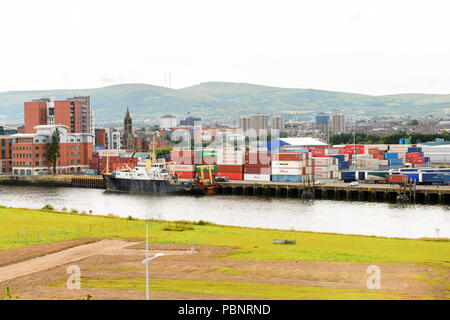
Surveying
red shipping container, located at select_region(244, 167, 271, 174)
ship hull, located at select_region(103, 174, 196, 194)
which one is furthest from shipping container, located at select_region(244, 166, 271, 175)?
ship hull, located at select_region(103, 174, 196, 194)

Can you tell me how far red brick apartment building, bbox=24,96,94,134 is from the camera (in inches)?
3268

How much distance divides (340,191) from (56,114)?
55.6 metres

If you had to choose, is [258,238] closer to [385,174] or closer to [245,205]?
[245,205]

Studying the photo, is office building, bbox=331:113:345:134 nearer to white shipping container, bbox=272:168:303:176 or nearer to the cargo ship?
white shipping container, bbox=272:168:303:176

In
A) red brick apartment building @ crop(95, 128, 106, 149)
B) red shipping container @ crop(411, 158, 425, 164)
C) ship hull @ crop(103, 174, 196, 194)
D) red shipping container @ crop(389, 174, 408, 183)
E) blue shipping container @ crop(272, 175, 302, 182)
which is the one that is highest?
red brick apartment building @ crop(95, 128, 106, 149)

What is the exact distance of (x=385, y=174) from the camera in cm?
4547

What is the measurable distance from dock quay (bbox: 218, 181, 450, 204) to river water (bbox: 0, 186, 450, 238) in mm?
2368

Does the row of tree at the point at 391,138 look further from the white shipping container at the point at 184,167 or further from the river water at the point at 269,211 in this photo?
the river water at the point at 269,211

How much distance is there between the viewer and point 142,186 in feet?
151

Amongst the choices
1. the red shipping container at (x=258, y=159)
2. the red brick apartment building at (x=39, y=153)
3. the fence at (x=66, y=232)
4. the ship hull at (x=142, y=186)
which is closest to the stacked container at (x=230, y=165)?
the red shipping container at (x=258, y=159)

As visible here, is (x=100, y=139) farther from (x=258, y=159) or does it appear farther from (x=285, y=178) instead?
(x=285, y=178)

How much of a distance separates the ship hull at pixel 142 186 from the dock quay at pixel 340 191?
355 centimetres
